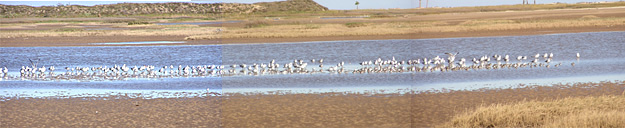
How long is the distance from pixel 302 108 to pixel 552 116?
3.69m

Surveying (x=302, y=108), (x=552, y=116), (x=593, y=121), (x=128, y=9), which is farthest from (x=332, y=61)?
(x=128, y=9)

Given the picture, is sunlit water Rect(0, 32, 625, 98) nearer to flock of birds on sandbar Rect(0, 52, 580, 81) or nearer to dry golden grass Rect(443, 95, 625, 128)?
flock of birds on sandbar Rect(0, 52, 580, 81)

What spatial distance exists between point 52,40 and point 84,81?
1975 centimetres

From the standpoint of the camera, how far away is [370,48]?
24.6 meters

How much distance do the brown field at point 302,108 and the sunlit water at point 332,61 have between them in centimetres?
89

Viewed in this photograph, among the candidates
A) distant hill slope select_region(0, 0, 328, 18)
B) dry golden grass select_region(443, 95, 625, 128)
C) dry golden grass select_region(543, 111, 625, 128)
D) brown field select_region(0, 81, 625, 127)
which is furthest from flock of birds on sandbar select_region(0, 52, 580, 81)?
distant hill slope select_region(0, 0, 328, 18)

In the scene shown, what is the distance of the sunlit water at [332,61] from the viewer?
13680mm

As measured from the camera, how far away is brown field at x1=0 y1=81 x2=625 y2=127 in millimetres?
9570

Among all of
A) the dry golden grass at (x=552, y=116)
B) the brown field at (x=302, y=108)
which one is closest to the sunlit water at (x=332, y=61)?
the brown field at (x=302, y=108)

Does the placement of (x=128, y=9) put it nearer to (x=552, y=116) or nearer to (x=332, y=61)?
(x=332, y=61)

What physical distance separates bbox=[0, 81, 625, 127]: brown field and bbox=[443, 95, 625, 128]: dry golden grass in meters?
0.03

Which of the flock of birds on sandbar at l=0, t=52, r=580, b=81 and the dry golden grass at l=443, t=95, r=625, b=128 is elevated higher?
the flock of birds on sandbar at l=0, t=52, r=580, b=81

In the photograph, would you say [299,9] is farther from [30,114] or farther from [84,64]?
[30,114]

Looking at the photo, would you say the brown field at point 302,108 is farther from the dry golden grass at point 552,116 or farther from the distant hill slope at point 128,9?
the distant hill slope at point 128,9
